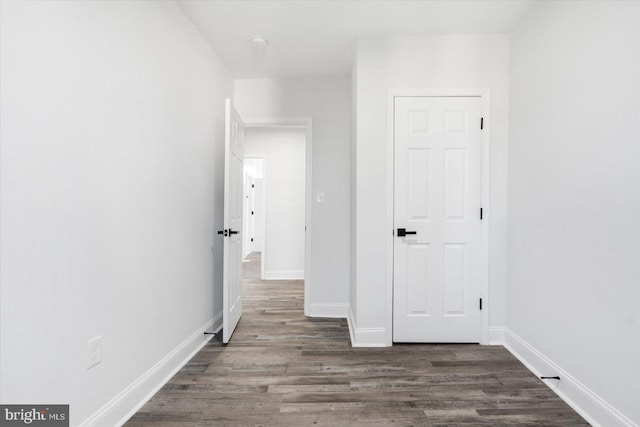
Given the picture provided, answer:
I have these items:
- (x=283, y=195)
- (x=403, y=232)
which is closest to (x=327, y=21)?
(x=403, y=232)

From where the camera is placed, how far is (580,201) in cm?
179

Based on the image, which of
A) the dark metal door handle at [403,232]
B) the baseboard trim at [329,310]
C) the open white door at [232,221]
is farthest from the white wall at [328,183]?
the dark metal door handle at [403,232]

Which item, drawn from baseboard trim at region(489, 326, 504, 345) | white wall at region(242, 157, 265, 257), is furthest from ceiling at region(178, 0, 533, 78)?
white wall at region(242, 157, 265, 257)

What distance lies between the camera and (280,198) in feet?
17.0

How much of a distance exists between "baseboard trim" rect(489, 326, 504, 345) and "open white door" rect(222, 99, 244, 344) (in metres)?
2.18

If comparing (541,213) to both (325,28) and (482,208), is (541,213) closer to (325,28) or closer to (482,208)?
(482,208)

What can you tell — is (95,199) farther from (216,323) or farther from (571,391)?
(571,391)

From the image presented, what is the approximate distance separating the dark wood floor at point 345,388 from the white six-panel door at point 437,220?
254 mm

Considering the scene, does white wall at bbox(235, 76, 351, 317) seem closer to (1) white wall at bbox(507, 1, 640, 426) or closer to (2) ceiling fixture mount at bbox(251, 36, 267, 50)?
(2) ceiling fixture mount at bbox(251, 36, 267, 50)

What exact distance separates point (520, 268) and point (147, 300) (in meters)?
2.62

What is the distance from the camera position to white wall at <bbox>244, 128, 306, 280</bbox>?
16.8 feet

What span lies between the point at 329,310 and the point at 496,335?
5.08 ft

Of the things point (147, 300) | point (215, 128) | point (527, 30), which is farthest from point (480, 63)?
point (147, 300)

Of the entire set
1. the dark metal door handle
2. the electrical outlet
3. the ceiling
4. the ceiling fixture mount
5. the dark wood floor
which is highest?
the ceiling
